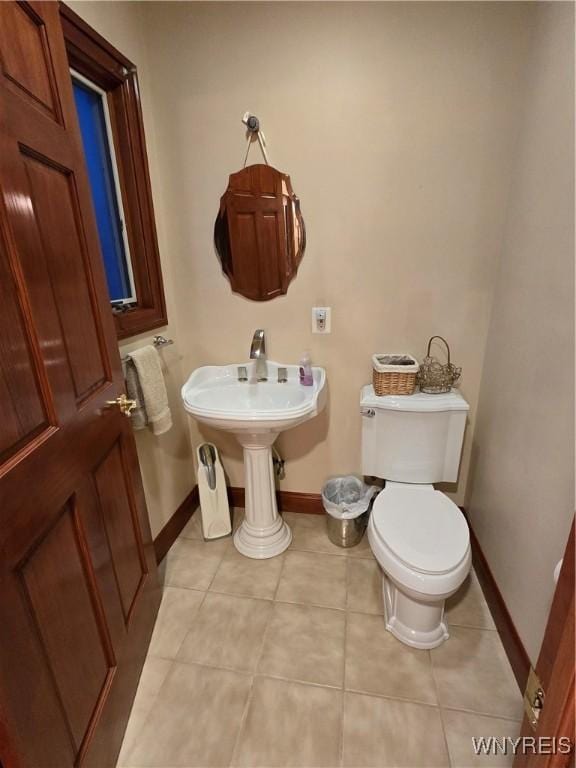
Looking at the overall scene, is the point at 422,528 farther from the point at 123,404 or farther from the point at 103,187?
the point at 103,187

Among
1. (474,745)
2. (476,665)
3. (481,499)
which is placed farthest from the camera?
(481,499)

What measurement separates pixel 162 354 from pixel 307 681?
1.42 metres

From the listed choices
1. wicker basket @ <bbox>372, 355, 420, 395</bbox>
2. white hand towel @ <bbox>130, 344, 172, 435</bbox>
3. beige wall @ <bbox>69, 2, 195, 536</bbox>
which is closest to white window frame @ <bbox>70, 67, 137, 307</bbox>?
beige wall @ <bbox>69, 2, 195, 536</bbox>

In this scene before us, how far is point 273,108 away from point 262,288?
2.37ft

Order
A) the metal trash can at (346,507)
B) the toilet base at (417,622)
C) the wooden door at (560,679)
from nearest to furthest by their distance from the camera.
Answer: the wooden door at (560,679), the toilet base at (417,622), the metal trash can at (346,507)

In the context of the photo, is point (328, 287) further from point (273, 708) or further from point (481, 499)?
point (273, 708)

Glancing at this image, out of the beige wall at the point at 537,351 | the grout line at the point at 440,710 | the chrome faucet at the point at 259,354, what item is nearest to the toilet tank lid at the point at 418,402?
the beige wall at the point at 537,351

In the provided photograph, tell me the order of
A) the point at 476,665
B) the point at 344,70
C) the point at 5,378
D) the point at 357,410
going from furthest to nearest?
the point at 357,410 → the point at 344,70 → the point at 476,665 → the point at 5,378

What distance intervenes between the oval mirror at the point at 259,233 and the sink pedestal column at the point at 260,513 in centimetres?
75

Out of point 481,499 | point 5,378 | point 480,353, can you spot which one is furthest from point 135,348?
point 481,499

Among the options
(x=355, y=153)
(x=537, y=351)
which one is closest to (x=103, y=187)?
(x=355, y=153)

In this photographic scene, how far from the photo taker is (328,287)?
1686 mm

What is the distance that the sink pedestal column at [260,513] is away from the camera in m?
1.70

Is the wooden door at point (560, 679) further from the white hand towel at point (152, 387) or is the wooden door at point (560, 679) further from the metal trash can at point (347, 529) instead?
the white hand towel at point (152, 387)
